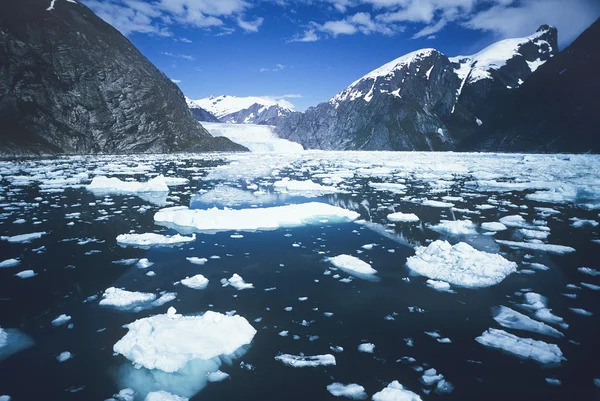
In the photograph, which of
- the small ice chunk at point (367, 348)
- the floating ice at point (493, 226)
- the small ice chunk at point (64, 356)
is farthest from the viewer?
the floating ice at point (493, 226)

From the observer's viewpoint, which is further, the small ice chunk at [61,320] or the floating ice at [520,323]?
the small ice chunk at [61,320]

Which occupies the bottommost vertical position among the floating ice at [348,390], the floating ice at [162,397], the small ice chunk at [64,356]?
the small ice chunk at [64,356]

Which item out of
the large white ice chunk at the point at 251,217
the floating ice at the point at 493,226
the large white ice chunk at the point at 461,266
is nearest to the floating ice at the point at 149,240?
the large white ice chunk at the point at 251,217

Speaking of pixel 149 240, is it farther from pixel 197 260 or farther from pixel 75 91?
pixel 75 91

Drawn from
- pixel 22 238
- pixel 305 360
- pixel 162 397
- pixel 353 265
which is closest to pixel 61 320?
pixel 162 397

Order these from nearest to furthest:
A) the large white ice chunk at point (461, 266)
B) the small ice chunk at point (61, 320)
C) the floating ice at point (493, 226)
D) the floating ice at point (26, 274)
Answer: the small ice chunk at point (61, 320), the large white ice chunk at point (461, 266), the floating ice at point (26, 274), the floating ice at point (493, 226)

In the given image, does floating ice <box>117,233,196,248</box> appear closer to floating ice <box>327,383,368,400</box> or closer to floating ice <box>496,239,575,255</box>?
floating ice <box>327,383,368,400</box>

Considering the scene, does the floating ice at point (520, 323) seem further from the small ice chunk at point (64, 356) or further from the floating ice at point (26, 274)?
the floating ice at point (26, 274)
